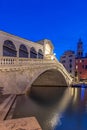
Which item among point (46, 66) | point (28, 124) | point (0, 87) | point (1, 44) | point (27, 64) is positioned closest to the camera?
point (28, 124)

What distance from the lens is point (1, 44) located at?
798 inches

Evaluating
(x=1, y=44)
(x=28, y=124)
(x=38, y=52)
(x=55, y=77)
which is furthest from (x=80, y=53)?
(x=28, y=124)

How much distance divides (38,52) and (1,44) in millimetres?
10617

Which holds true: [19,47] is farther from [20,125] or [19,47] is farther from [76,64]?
[76,64]

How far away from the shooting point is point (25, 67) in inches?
480

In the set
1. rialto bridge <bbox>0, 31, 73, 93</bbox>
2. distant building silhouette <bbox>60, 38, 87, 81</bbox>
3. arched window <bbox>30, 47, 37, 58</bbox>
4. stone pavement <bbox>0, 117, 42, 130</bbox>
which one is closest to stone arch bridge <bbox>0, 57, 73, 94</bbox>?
rialto bridge <bbox>0, 31, 73, 93</bbox>

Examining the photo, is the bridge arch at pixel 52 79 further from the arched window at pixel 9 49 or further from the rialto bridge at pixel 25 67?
the arched window at pixel 9 49

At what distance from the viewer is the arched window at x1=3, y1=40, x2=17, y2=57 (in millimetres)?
21356

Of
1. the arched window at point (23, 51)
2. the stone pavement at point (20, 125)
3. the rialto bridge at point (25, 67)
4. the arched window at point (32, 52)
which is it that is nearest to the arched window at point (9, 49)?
the rialto bridge at point (25, 67)

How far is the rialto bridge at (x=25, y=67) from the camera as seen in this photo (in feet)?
35.1

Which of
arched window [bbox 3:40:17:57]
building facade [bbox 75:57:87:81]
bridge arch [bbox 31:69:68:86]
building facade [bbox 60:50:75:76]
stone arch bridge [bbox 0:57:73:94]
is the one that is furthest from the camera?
building facade [bbox 60:50:75:76]

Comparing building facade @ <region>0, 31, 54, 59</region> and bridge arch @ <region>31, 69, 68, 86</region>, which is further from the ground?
building facade @ <region>0, 31, 54, 59</region>

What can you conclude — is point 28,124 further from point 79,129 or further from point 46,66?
point 46,66

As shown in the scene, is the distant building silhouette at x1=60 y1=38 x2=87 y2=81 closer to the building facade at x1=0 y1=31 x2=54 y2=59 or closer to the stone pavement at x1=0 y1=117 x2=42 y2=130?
the building facade at x1=0 y1=31 x2=54 y2=59
